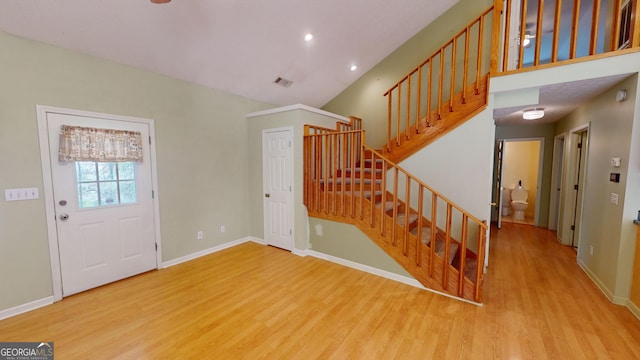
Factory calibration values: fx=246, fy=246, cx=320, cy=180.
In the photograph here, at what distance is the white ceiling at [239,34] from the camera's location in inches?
91.7

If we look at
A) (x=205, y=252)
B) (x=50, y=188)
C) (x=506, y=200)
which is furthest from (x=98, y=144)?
(x=506, y=200)

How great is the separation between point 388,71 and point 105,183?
487 cm

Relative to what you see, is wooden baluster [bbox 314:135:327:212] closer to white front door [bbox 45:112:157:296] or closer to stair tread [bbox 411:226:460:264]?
stair tread [bbox 411:226:460:264]

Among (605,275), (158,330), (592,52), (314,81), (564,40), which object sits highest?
(564,40)

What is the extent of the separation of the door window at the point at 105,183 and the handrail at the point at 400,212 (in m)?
2.29

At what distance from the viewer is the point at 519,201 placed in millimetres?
6215

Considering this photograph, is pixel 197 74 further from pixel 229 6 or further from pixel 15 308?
pixel 15 308

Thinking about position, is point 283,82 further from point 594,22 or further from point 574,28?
point 594,22

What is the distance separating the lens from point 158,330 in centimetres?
214

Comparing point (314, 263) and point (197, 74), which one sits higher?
point (197, 74)

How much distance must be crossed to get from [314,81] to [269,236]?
296cm

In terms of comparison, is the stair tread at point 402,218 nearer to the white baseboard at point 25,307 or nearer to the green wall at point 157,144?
the green wall at point 157,144

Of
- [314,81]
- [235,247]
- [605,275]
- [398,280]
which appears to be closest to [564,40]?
[605,275]

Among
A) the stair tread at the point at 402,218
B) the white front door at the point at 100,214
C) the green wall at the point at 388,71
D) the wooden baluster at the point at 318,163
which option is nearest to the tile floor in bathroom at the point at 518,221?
the green wall at the point at 388,71
